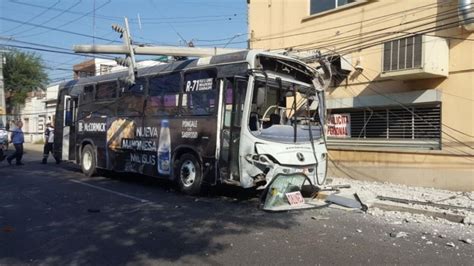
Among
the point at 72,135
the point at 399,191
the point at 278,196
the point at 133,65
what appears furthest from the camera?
the point at 72,135

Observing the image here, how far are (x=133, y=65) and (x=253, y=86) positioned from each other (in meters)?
4.75

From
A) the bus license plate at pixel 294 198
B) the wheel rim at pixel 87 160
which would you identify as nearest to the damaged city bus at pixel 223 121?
the bus license plate at pixel 294 198

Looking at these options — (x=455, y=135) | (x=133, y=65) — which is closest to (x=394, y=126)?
(x=455, y=135)

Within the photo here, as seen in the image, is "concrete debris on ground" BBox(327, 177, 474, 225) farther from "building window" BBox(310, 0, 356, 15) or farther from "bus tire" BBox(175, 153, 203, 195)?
"building window" BBox(310, 0, 356, 15)

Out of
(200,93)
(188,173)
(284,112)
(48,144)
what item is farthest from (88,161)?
(284,112)

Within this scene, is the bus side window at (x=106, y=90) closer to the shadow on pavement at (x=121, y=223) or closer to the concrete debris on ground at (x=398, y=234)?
the shadow on pavement at (x=121, y=223)

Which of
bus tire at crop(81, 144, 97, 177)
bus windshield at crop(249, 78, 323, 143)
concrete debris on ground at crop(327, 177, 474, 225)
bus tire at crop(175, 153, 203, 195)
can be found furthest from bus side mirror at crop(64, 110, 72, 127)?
concrete debris on ground at crop(327, 177, 474, 225)

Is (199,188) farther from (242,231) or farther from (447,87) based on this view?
(447,87)

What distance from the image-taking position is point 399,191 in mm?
11367

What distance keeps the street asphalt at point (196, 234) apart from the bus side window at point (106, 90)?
12.0 feet

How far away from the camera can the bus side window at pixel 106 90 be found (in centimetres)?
1364

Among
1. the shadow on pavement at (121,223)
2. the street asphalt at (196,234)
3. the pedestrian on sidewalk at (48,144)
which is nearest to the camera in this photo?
the street asphalt at (196,234)

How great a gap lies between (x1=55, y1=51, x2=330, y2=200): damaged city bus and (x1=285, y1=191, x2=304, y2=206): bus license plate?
41 centimetres

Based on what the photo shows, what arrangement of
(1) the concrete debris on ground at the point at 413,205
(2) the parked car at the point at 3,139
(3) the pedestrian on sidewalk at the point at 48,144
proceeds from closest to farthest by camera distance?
(1) the concrete debris on ground at the point at 413,205
(3) the pedestrian on sidewalk at the point at 48,144
(2) the parked car at the point at 3,139
